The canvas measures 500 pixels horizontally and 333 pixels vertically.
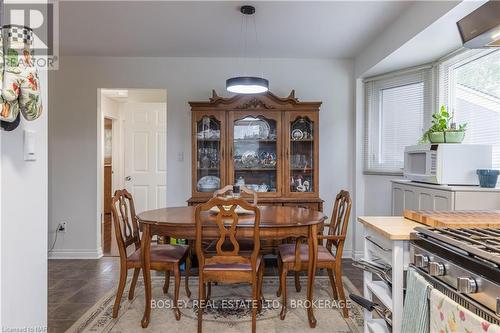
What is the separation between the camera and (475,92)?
9.19ft

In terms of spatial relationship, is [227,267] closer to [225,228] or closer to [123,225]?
[225,228]

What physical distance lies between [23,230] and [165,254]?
120 centimetres

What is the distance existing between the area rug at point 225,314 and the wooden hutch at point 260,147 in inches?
43.1

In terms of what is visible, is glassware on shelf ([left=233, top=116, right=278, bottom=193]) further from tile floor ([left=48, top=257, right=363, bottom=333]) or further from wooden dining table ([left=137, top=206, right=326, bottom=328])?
wooden dining table ([left=137, top=206, right=326, bottom=328])

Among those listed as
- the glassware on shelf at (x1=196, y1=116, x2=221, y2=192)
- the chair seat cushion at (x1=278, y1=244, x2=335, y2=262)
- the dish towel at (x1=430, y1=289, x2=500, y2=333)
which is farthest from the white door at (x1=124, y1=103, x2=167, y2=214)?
the dish towel at (x1=430, y1=289, x2=500, y2=333)

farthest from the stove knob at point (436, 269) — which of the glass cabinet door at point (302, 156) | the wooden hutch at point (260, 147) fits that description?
the glass cabinet door at point (302, 156)

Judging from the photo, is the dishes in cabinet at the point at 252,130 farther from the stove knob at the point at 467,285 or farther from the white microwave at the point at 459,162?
the stove knob at the point at 467,285

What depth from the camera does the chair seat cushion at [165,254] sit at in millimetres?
2422

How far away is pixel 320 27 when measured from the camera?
3.07 meters

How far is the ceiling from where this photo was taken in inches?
105

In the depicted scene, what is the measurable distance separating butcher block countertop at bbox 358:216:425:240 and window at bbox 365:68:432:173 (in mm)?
2144

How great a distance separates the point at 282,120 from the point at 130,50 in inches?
77.1

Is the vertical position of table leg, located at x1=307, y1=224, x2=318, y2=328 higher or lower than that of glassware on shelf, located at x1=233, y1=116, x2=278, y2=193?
lower

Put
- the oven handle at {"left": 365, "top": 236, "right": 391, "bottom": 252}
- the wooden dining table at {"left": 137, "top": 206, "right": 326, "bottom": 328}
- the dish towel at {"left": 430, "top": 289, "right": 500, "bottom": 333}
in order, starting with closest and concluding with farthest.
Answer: the dish towel at {"left": 430, "top": 289, "right": 500, "bottom": 333} < the oven handle at {"left": 365, "top": 236, "right": 391, "bottom": 252} < the wooden dining table at {"left": 137, "top": 206, "right": 326, "bottom": 328}
